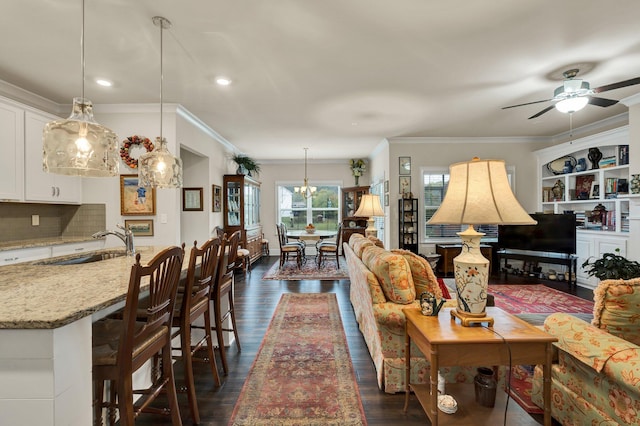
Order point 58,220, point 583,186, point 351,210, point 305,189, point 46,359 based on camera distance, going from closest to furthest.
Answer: point 46,359 < point 58,220 < point 583,186 < point 305,189 < point 351,210

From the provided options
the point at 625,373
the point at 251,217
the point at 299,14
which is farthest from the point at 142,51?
the point at 251,217

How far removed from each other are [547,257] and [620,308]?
433 centimetres

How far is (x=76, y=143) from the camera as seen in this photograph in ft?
5.96

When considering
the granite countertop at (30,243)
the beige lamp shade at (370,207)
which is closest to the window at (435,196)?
the beige lamp shade at (370,207)

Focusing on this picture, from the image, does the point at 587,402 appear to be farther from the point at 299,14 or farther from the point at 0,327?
the point at 299,14

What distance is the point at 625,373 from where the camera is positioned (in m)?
1.30

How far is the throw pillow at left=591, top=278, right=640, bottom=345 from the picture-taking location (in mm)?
1502

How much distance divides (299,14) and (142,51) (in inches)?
60.3

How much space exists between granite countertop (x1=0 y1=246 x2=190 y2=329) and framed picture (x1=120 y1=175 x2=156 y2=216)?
205cm

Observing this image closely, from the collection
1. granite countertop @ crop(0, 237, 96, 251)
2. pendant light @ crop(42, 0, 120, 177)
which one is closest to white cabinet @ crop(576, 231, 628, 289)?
pendant light @ crop(42, 0, 120, 177)

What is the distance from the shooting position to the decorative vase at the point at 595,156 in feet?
16.0

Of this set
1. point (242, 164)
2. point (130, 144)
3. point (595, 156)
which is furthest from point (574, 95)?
point (242, 164)

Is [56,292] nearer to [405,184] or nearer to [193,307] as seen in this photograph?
[193,307]

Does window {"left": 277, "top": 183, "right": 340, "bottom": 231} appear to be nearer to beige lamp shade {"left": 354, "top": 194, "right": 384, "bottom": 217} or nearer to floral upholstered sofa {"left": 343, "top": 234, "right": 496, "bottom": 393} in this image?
beige lamp shade {"left": 354, "top": 194, "right": 384, "bottom": 217}
